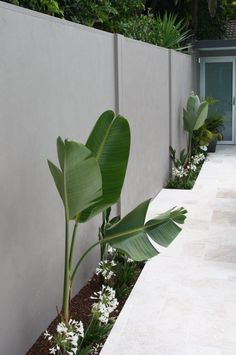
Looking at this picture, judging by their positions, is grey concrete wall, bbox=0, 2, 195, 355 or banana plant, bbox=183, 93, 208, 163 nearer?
grey concrete wall, bbox=0, 2, 195, 355

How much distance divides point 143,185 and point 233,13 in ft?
46.1

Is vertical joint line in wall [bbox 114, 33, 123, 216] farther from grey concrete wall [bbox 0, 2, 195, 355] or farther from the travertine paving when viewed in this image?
the travertine paving

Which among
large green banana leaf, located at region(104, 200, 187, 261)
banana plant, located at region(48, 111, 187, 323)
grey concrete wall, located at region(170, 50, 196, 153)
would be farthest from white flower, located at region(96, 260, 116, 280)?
grey concrete wall, located at region(170, 50, 196, 153)

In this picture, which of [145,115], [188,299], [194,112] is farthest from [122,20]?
[188,299]

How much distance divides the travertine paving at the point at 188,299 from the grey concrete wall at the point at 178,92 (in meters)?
3.22

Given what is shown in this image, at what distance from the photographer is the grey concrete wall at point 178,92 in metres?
9.83

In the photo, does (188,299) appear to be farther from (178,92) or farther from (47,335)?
(178,92)

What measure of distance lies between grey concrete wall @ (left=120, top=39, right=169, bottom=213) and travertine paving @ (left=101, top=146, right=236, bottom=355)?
0.98 m

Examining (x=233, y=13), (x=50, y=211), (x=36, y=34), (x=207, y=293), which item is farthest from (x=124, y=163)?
(x=233, y=13)

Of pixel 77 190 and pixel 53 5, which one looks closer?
Answer: pixel 77 190

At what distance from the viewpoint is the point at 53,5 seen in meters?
5.73

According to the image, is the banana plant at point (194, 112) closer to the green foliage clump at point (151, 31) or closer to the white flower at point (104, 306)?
the green foliage clump at point (151, 31)

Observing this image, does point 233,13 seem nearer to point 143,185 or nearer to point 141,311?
point 143,185

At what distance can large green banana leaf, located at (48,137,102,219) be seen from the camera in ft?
9.55
